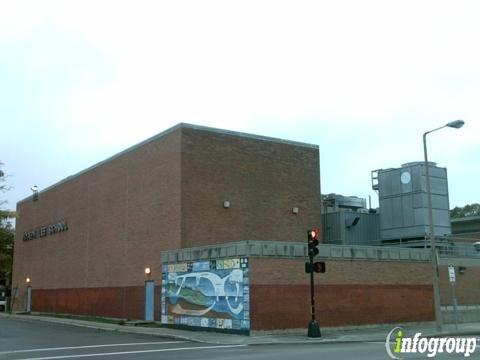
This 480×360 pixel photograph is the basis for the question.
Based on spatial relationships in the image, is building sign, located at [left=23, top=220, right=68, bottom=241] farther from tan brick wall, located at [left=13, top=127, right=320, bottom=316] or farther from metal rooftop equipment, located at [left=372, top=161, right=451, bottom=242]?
metal rooftop equipment, located at [left=372, top=161, right=451, bottom=242]

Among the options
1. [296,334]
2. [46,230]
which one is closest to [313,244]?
[296,334]

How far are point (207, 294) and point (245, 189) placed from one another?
8.95 metres

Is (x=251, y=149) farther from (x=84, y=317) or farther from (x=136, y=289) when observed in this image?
(x=84, y=317)

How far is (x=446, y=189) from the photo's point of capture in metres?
38.3

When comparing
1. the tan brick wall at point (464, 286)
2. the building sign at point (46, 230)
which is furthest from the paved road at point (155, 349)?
the building sign at point (46, 230)

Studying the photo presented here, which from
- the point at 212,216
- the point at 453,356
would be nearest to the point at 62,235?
the point at 212,216

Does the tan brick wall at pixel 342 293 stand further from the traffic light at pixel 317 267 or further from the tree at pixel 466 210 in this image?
the tree at pixel 466 210

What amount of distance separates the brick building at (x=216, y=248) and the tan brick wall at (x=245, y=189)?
0.06m

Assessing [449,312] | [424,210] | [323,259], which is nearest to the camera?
[323,259]

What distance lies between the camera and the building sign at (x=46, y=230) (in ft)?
166

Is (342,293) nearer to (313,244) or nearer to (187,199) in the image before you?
(313,244)

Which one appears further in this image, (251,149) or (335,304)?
(251,149)

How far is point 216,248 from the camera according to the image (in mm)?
28922

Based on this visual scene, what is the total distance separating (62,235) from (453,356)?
1568 inches
